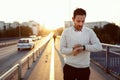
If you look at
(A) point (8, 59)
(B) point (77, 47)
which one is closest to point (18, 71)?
(B) point (77, 47)

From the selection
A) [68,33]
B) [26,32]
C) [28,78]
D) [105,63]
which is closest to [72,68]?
[68,33]

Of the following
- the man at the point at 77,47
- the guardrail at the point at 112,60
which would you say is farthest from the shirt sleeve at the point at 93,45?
the guardrail at the point at 112,60

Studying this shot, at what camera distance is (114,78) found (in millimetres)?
11391

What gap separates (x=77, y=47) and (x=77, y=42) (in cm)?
15

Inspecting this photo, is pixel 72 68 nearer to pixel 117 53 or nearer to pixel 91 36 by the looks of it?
pixel 91 36

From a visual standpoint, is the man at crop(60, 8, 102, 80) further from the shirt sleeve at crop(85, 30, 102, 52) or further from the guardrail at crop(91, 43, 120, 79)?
the guardrail at crop(91, 43, 120, 79)

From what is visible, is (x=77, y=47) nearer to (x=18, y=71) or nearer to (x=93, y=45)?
(x=93, y=45)

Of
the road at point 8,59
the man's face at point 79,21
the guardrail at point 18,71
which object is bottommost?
the road at point 8,59

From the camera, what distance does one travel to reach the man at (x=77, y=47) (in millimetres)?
4762

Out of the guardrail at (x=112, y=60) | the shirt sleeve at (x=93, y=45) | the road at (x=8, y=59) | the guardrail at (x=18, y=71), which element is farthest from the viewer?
the road at (x=8, y=59)

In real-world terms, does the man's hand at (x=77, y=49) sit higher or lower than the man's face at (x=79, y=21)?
lower

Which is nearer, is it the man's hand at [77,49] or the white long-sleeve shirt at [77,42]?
the man's hand at [77,49]

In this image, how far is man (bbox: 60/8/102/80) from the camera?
4.76m

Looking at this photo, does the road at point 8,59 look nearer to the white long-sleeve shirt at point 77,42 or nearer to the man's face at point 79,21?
the white long-sleeve shirt at point 77,42
